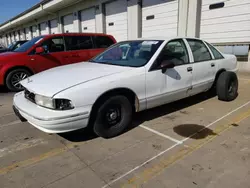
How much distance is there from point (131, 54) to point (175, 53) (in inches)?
33.4

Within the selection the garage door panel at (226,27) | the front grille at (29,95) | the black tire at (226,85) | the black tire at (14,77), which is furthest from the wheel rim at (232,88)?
the black tire at (14,77)

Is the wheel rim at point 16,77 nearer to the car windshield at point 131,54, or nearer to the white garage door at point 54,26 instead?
the car windshield at point 131,54

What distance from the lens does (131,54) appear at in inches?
150

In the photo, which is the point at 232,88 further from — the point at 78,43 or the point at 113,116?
the point at 78,43

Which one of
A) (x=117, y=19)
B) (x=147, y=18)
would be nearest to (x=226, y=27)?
(x=147, y=18)

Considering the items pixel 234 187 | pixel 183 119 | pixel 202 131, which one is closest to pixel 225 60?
pixel 183 119

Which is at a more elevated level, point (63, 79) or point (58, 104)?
point (63, 79)

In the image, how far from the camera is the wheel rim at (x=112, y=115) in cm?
310

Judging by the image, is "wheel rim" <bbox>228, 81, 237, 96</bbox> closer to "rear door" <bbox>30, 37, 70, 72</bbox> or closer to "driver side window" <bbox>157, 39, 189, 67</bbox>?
"driver side window" <bbox>157, 39, 189, 67</bbox>

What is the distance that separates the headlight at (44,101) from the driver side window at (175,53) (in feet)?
6.06

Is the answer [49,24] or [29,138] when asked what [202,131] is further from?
[49,24]

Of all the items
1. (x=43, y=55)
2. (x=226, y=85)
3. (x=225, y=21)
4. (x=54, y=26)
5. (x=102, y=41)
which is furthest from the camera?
(x=54, y=26)

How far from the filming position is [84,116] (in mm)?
2791

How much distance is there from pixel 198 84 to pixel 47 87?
9.75ft
